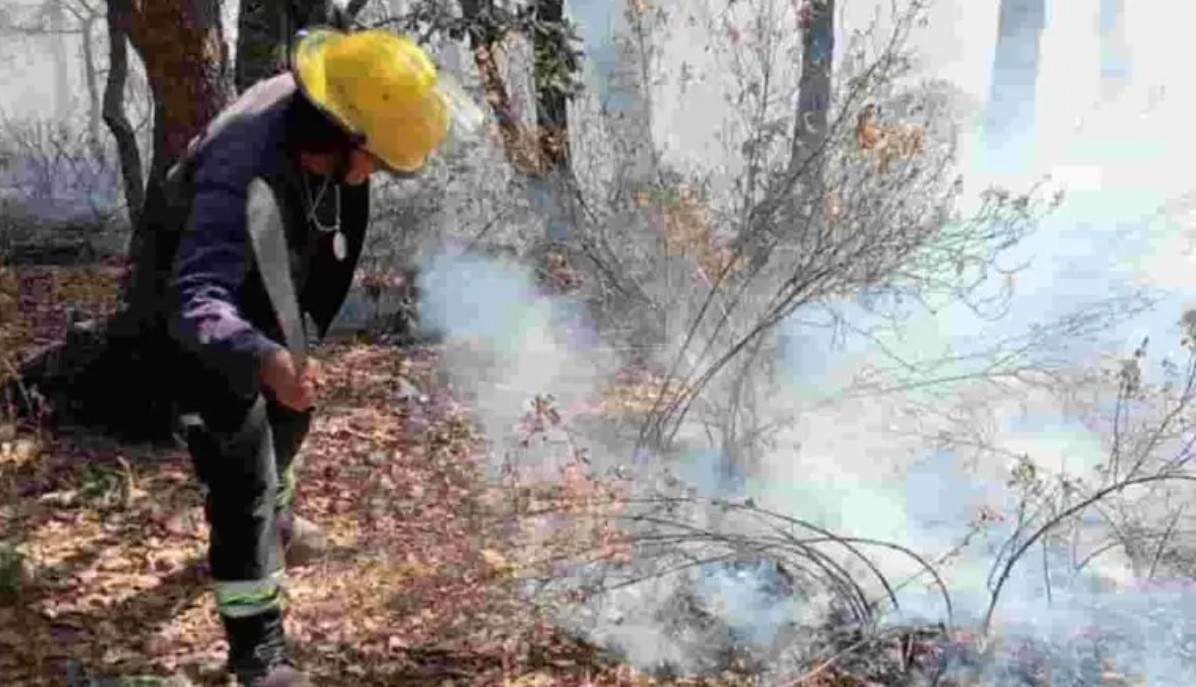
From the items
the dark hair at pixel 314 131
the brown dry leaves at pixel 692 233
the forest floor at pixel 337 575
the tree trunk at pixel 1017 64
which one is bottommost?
the forest floor at pixel 337 575

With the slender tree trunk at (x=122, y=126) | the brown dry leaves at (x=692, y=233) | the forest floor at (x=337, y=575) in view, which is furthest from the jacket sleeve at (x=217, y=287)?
the slender tree trunk at (x=122, y=126)

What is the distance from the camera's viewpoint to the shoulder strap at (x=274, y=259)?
8.36 ft

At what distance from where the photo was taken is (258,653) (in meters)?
2.81

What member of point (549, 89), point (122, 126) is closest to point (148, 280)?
point (549, 89)

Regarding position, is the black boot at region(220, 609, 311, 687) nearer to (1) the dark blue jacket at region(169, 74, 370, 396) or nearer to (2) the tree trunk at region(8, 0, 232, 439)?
(1) the dark blue jacket at region(169, 74, 370, 396)

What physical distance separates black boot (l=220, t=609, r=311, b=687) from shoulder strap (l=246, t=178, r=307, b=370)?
0.62 metres

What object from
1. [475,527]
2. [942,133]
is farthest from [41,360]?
[942,133]

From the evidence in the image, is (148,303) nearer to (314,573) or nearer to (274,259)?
(314,573)

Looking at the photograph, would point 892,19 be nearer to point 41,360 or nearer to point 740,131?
point 740,131

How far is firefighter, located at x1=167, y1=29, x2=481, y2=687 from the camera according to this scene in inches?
98.3

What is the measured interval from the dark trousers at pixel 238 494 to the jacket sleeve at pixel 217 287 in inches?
7.0

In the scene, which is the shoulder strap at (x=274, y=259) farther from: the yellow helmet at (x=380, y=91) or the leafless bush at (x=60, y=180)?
the leafless bush at (x=60, y=180)

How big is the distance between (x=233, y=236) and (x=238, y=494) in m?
0.61

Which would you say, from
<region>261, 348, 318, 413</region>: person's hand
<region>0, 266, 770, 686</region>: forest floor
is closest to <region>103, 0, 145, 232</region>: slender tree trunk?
<region>0, 266, 770, 686</region>: forest floor
